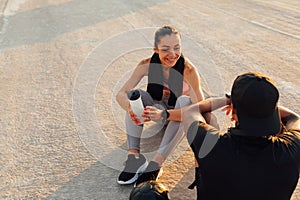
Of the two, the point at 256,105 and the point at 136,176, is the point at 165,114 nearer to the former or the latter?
the point at 136,176

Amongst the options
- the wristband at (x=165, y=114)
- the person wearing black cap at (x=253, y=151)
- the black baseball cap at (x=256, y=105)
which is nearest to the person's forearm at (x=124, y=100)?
the wristband at (x=165, y=114)

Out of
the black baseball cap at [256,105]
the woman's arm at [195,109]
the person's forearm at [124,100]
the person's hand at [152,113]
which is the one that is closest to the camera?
the black baseball cap at [256,105]

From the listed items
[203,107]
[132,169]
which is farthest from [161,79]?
[132,169]

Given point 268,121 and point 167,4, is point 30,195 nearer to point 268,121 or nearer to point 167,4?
point 268,121

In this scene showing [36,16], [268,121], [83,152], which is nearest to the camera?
[268,121]

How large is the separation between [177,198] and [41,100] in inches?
97.7

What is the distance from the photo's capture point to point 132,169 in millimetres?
2859

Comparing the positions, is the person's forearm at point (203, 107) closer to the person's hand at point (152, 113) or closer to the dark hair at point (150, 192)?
the person's hand at point (152, 113)

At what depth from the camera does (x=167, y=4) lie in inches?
373

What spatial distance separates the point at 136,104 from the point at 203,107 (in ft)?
1.73

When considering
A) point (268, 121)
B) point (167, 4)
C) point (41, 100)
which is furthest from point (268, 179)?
point (167, 4)

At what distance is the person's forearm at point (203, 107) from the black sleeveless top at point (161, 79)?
0.43 meters

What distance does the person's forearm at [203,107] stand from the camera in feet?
8.10

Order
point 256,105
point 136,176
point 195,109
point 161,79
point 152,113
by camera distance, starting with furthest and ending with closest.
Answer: point 161,79
point 136,176
point 152,113
point 195,109
point 256,105
